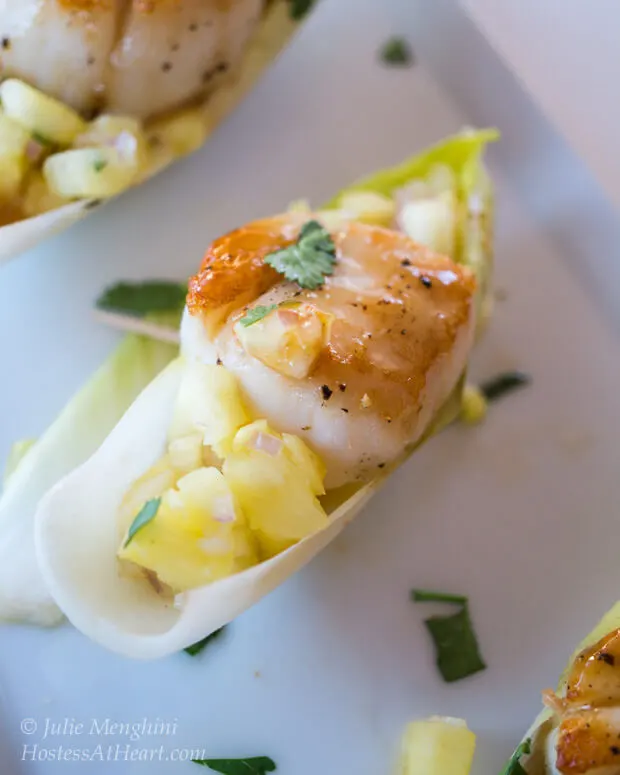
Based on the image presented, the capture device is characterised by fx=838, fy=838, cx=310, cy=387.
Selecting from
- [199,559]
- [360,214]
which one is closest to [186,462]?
[199,559]

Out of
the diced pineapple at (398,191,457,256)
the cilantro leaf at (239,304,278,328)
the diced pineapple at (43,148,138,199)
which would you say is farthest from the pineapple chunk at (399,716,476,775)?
the diced pineapple at (43,148,138,199)

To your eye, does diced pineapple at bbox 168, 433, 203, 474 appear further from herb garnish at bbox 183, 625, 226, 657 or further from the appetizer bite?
the appetizer bite

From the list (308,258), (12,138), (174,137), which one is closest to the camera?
(308,258)

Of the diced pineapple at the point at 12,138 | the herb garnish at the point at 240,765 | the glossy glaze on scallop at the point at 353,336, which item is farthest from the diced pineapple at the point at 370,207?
the herb garnish at the point at 240,765

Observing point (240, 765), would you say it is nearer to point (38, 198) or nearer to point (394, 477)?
point (394, 477)

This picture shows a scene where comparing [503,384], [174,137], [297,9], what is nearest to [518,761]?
[503,384]

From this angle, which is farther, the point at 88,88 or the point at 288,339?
the point at 88,88

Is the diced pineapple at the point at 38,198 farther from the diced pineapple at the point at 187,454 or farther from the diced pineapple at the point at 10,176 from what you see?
the diced pineapple at the point at 187,454

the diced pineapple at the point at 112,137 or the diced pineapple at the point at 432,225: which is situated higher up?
the diced pineapple at the point at 112,137
